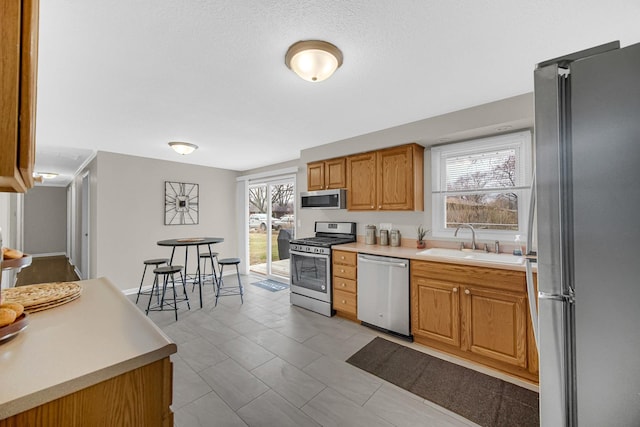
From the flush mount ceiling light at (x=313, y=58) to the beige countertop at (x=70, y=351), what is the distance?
1.66m

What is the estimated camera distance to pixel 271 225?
5.49 meters

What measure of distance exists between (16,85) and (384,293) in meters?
2.92

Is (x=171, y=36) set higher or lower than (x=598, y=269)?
Answer: higher

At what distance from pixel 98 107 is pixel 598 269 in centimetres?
373

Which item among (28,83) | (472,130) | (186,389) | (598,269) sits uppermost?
(472,130)

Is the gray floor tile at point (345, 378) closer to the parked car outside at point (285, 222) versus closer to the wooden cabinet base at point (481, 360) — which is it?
the wooden cabinet base at point (481, 360)

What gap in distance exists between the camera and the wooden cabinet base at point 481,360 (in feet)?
6.83

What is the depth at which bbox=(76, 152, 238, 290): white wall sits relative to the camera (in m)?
4.14

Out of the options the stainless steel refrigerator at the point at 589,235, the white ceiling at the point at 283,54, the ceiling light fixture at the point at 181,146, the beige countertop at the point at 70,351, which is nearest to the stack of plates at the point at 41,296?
the beige countertop at the point at 70,351

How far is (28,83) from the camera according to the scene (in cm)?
60

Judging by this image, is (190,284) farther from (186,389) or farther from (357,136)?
(357,136)

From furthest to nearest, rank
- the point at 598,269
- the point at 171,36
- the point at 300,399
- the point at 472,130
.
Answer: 1. the point at 472,130
2. the point at 300,399
3. the point at 171,36
4. the point at 598,269

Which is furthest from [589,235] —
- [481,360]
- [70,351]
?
[481,360]

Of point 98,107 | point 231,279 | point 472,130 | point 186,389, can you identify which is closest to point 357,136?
point 472,130
